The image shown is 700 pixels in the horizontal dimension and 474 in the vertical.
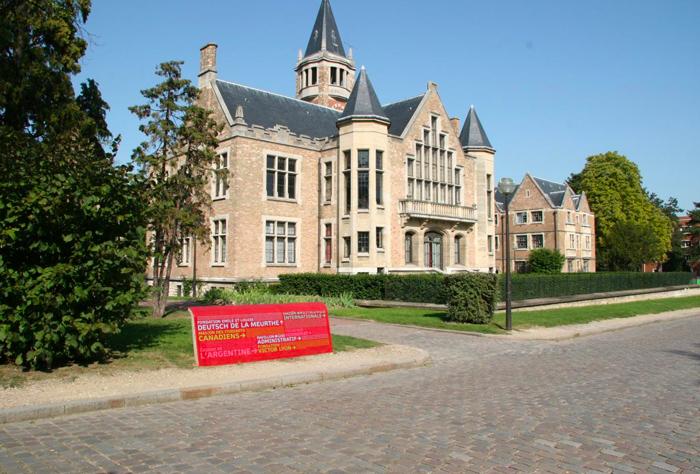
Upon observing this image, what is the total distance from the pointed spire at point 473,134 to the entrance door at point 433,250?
28.4ft

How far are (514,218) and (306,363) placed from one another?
199 feet

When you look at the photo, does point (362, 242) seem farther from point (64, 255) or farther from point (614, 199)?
point (614, 199)

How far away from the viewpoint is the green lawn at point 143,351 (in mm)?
9305

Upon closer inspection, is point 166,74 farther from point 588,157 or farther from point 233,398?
point 588,157

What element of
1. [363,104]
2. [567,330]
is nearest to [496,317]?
[567,330]

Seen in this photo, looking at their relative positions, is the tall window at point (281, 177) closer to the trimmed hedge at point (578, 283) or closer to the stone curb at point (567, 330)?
the stone curb at point (567, 330)

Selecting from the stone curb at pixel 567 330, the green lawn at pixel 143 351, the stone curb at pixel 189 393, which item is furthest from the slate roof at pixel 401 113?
the stone curb at pixel 189 393

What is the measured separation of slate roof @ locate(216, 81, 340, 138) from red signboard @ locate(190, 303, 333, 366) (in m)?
21.9

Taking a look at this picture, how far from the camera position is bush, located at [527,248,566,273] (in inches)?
2249

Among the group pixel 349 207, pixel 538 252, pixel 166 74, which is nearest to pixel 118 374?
pixel 166 74

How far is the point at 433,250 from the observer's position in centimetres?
3591

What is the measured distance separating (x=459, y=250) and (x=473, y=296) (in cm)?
1934

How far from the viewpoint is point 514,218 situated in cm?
6781

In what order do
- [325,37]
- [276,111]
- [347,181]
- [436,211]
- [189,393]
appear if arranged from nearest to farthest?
1. [189,393]
2. [347,181]
3. [436,211]
4. [276,111]
5. [325,37]
